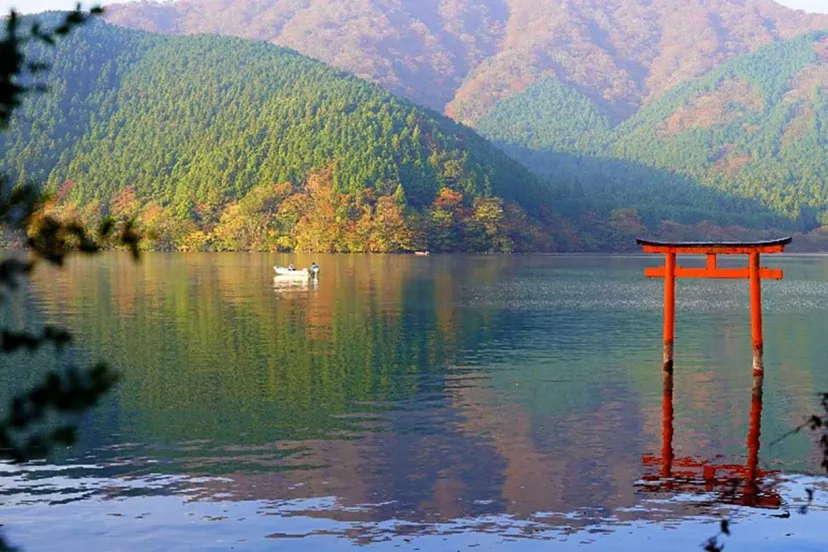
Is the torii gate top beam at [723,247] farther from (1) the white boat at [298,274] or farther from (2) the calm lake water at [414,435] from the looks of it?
(1) the white boat at [298,274]

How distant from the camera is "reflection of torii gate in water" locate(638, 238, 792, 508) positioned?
22938 mm

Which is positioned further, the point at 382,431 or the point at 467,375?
the point at 467,375

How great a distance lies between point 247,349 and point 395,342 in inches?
282

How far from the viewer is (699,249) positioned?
1431 inches

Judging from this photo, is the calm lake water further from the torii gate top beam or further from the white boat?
the white boat

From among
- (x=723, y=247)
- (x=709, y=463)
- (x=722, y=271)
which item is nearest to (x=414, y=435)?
(x=709, y=463)

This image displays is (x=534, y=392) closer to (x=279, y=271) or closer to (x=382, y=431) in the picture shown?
(x=382, y=431)

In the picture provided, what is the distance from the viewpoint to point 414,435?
28.2 meters

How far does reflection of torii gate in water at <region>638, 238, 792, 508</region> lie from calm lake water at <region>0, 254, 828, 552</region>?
0.68ft

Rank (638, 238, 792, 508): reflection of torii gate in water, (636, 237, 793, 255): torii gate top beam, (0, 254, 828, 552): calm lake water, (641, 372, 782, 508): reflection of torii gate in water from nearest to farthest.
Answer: (0, 254, 828, 552): calm lake water → (641, 372, 782, 508): reflection of torii gate in water → (638, 238, 792, 508): reflection of torii gate in water → (636, 237, 793, 255): torii gate top beam

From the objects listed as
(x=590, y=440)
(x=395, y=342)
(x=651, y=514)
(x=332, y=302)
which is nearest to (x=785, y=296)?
(x=332, y=302)

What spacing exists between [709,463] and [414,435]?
7.39 metres

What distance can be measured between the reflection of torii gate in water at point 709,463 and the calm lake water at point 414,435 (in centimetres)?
21

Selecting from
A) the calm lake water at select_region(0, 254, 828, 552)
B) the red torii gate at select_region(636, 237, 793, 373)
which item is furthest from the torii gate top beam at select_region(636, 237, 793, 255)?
the calm lake water at select_region(0, 254, 828, 552)
